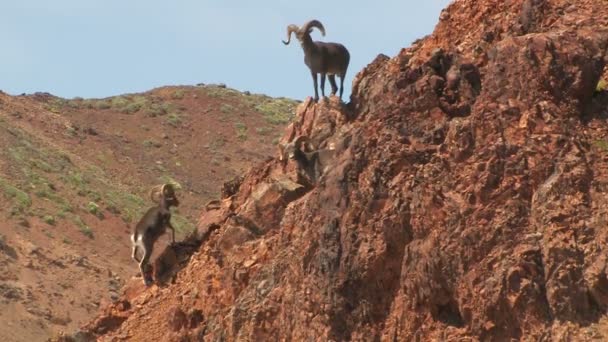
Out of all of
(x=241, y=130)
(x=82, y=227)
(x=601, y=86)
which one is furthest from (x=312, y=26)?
(x=241, y=130)

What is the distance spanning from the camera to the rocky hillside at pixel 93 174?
136 feet

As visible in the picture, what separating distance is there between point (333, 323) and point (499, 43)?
125 inches

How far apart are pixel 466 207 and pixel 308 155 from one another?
4.86 meters

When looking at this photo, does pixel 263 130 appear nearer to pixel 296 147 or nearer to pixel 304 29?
pixel 304 29

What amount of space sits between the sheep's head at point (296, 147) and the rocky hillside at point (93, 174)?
20.5m

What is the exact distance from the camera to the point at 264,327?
14625 millimetres

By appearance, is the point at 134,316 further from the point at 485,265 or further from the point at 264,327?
the point at 485,265

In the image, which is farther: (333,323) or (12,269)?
(12,269)

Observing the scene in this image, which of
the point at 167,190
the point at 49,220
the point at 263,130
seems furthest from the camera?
the point at 263,130

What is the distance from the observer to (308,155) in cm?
1725

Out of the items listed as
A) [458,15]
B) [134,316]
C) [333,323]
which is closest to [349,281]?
[333,323]

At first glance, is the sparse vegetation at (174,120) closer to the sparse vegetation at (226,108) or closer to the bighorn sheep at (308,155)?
the sparse vegetation at (226,108)

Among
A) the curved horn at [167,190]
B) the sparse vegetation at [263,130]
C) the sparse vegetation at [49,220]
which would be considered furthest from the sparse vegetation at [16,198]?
the curved horn at [167,190]

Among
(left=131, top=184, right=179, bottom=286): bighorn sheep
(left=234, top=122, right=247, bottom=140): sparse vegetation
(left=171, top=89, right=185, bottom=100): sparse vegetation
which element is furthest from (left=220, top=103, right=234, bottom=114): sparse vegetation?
(left=131, top=184, right=179, bottom=286): bighorn sheep
